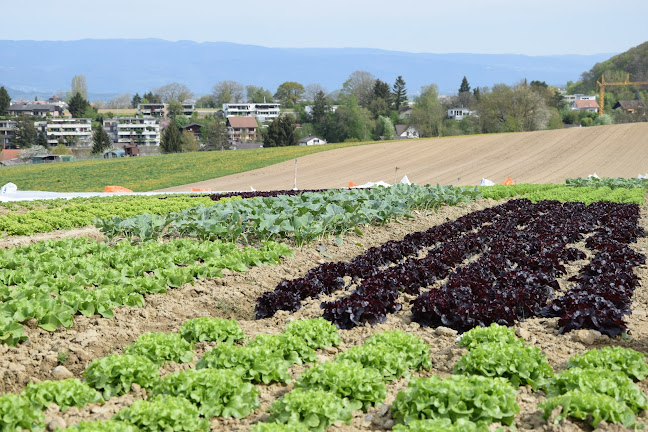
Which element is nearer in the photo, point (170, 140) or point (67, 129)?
point (170, 140)

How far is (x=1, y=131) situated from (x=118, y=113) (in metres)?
49.4

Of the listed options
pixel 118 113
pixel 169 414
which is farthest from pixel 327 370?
pixel 118 113

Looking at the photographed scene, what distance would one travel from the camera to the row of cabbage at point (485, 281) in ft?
24.9

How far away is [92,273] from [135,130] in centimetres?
15354

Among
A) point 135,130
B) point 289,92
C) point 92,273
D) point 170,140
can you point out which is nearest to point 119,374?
point 92,273

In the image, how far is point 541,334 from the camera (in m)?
7.26

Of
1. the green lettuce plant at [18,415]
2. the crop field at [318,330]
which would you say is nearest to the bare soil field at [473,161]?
the crop field at [318,330]

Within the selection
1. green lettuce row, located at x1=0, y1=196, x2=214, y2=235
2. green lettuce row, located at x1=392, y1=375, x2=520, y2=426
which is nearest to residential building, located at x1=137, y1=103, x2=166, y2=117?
green lettuce row, located at x1=0, y1=196, x2=214, y2=235

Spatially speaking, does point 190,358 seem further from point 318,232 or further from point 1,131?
point 1,131

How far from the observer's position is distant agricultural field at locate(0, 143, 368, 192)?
153 ft

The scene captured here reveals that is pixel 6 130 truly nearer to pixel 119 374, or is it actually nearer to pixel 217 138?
pixel 217 138

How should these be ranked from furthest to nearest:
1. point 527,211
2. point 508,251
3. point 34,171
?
point 34,171 → point 527,211 → point 508,251

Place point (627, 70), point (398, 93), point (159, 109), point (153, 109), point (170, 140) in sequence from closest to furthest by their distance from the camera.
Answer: point (170, 140) < point (398, 93) < point (627, 70) < point (159, 109) < point (153, 109)

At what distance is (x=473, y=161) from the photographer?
48906 mm
